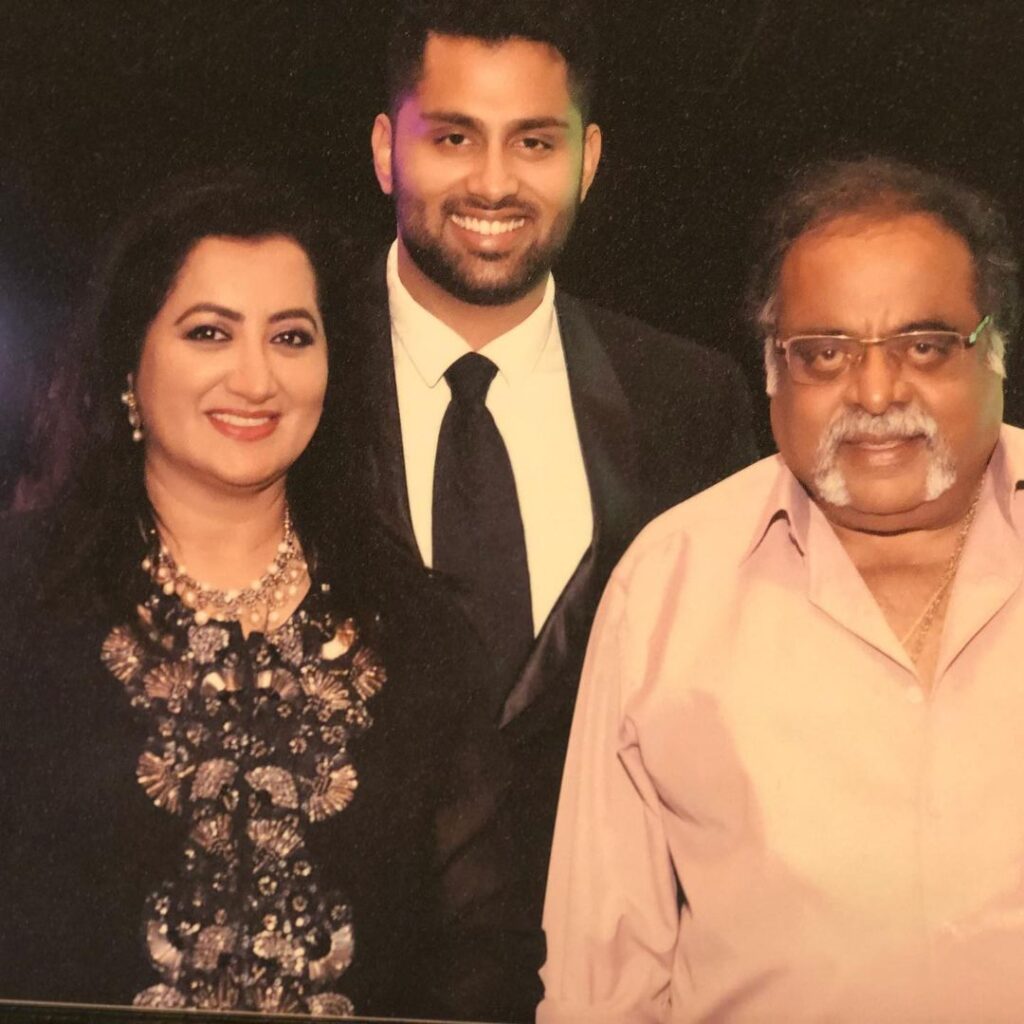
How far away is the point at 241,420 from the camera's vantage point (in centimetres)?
212

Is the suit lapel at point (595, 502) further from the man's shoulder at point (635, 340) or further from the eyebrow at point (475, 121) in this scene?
the eyebrow at point (475, 121)

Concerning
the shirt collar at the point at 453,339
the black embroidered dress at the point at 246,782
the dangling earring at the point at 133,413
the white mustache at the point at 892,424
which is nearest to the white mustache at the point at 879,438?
the white mustache at the point at 892,424

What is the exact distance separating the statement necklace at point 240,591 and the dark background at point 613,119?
0.89 ft

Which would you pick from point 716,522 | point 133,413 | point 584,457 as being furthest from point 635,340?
point 133,413

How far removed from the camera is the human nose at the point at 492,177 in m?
2.10

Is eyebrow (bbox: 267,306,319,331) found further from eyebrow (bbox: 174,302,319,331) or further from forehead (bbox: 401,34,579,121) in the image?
forehead (bbox: 401,34,579,121)

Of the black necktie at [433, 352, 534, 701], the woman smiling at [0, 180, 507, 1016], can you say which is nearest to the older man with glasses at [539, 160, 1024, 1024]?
the black necktie at [433, 352, 534, 701]

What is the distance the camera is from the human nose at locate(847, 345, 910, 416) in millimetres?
1959

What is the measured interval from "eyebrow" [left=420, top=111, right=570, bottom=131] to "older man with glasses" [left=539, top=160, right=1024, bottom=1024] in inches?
13.4

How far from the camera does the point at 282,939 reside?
2.14 m

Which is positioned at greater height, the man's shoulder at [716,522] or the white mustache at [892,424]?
the white mustache at [892,424]

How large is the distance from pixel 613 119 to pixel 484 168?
0.20 metres

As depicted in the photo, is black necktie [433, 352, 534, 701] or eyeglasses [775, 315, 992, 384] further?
black necktie [433, 352, 534, 701]

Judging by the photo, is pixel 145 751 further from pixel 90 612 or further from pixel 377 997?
pixel 377 997
